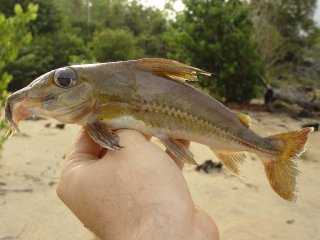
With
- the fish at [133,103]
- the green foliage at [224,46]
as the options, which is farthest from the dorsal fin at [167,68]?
the green foliage at [224,46]

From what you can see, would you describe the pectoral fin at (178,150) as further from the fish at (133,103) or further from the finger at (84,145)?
the finger at (84,145)

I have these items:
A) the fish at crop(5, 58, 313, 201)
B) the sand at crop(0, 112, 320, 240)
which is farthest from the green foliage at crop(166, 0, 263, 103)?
the fish at crop(5, 58, 313, 201)

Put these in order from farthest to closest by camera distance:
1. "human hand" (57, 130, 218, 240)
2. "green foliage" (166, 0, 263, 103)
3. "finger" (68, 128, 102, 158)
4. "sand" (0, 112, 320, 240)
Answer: "green foliage" (166, 0, 263, 103) → "sand" (0, 112, 320, 240) → "finger" (68, 128, 102, 158) → "human hand" (57, 130, 218, 240)

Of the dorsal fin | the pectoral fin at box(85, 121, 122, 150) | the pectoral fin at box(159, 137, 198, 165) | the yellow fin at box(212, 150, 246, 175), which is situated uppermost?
the dorsal fin

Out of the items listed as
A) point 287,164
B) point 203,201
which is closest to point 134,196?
point 287,164

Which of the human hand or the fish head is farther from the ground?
the fish head

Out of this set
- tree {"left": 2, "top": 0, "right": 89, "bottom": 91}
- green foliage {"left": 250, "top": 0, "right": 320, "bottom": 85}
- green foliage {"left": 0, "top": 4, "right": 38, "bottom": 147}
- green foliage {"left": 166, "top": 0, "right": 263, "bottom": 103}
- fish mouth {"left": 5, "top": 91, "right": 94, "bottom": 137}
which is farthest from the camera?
green foliage {"left": 250, "top": 0, "right": 320, "bottom": 85}

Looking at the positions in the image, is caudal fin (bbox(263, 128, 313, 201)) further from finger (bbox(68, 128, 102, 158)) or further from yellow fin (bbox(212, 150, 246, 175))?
finger (bbox(68, 128, 102, 158))
